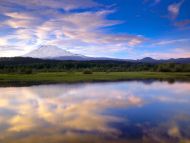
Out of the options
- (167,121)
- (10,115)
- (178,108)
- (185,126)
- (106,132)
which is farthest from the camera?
(178,108)

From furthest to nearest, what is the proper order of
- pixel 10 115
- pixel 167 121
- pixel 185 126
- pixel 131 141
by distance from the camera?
pixel 10 115
pixel 167 121
pixel 185 126
pixel 131 141

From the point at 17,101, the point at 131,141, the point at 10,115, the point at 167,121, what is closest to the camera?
the point at 131,141

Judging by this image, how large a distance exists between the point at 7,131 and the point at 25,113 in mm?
3838

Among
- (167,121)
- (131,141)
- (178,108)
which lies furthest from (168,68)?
(131,141)

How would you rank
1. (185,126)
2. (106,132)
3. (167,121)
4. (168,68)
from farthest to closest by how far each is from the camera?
(168,68) < (167,121) < (185,126) < (106,132)

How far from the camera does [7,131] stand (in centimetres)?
1088

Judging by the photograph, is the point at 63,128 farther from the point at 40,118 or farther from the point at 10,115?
the point at 10,115

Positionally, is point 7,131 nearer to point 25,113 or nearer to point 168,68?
point 25,113

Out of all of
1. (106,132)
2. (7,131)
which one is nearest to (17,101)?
(7,131)

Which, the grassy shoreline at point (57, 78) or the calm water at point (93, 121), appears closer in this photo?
the calm water at point (93, 121)

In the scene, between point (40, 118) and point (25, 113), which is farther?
point (25, 113)

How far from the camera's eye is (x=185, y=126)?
11.6 m

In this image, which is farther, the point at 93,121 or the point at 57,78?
the point at 57,78

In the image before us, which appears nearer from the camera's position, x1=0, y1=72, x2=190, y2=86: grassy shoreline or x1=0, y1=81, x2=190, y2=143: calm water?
x1=0, y1=81, x2=190, y2=143: calm water
